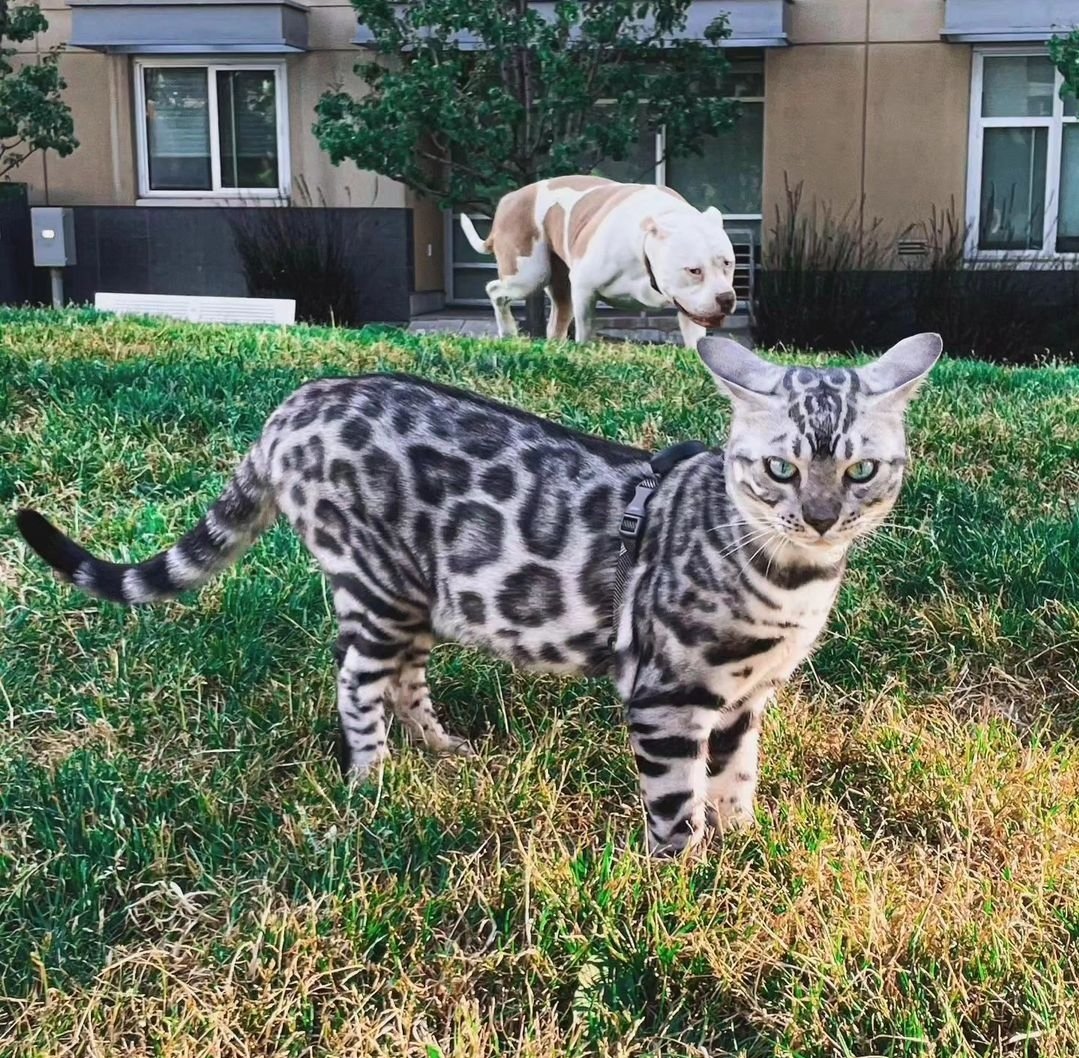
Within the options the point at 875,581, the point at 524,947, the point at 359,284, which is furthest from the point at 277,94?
the point at 524,947

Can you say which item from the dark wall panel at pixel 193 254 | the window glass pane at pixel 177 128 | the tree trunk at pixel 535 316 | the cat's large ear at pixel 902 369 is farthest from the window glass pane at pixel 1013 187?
the cat's large ear at pixel 902 369

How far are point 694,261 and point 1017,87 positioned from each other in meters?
8.81

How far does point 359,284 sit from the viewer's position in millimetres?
15867

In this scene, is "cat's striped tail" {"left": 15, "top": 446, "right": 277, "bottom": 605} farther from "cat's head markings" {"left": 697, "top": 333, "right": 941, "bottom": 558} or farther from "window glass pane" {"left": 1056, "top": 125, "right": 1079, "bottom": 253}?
"window glass pane" {"left": 1056, "top": 125, "right": 1079, "bottom": 253}

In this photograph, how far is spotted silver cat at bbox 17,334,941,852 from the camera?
291cm

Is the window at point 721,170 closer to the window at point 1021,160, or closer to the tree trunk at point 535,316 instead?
the window at point 1021,160

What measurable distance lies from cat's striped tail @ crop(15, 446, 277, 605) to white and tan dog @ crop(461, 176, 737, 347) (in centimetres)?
519

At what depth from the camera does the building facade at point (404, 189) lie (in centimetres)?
1470

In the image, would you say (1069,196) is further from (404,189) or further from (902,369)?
(902,369)

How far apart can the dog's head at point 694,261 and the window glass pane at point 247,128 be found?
30.5ft

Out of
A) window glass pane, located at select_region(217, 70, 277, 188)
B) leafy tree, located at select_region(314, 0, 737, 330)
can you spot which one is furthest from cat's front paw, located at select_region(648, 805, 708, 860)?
window glass pane, located at select_region(217, 70, 277, 188)

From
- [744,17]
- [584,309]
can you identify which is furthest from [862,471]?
[744,17]

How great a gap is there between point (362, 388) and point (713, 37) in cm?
1093

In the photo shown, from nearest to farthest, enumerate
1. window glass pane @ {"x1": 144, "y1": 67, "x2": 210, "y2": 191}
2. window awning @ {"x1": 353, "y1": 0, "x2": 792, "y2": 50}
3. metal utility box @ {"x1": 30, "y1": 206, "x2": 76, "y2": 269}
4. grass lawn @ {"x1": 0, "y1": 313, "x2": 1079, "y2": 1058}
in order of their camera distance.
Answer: grass lawn @ {"x1": 0, "y1": 313, "x2": 1079, "y2": 1058}
window awning @ {"x1": 353, "y1": 0, "x2": 792, "y2": 50}
metal utility box @ {"x1": 30, "y1": 206, "x2": 76, "y2": 269}
window glass pane @ {"x1": 144, "y1": 67, "x2": 210, "y2": 191}
